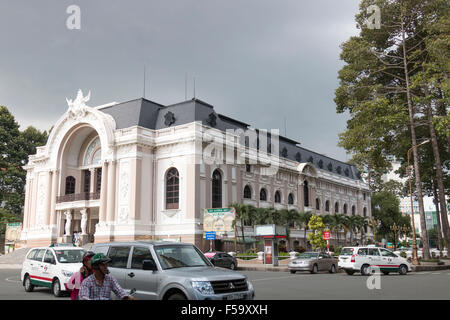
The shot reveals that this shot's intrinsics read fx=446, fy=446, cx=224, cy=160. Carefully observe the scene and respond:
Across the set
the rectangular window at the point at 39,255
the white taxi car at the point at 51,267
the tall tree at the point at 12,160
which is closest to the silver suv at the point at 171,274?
the white taxi car at the point at 51,267

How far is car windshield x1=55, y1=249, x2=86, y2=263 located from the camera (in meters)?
15.8

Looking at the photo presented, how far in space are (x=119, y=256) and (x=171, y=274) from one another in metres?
2.04

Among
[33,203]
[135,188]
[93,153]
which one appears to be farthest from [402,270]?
[33,203]

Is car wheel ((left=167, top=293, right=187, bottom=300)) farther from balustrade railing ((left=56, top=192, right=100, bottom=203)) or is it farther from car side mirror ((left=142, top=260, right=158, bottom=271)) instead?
balustrade railing ((left=56, top=192, right=100, bottom=203))

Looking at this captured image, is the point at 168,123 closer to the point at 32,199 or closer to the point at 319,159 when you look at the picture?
the point at 32,199

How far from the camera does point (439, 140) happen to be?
37156 millimetres

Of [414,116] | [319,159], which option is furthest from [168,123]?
[319,159]

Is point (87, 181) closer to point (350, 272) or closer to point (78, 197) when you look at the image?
point (78, 197)

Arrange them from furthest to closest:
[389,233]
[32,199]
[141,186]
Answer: [389,233] < [32,199] < [141,186]

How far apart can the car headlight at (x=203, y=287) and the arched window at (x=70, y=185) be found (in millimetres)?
43712

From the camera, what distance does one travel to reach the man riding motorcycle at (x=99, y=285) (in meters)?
6.40

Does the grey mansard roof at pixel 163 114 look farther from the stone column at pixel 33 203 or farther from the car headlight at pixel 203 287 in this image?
the car headlight at pixel 203 287

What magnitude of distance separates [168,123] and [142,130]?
9.71ft
